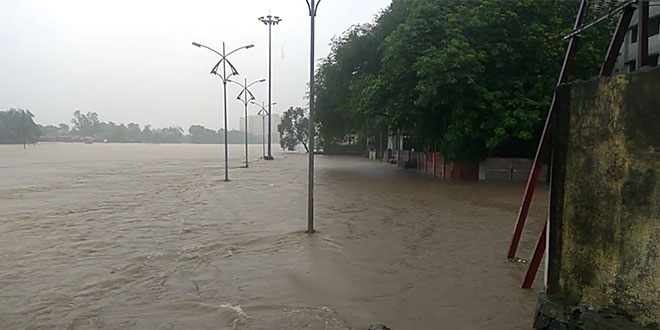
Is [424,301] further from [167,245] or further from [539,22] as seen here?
[539,22]

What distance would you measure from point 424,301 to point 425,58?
586 inches

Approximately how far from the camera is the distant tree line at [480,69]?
64.3 ft

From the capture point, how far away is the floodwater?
5.68 metres

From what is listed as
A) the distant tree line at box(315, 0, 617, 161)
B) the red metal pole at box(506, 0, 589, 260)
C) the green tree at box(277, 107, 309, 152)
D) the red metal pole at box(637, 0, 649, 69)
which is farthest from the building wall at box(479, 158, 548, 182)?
the green tree at box(277, 107, 309, 152)

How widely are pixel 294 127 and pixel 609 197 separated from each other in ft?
241

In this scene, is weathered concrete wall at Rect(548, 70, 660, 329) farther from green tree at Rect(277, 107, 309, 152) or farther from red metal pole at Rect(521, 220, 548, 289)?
green tree at Rect(277, 107, 309, 152)

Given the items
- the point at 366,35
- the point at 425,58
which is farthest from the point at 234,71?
the point at 425,58

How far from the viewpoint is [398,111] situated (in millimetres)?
21906

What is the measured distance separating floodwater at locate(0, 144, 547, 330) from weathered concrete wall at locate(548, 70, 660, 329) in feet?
4.01

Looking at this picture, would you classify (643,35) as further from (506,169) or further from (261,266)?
(506,169)

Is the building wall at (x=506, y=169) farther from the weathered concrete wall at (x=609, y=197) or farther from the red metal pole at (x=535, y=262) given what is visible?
the weathered concrete wall at (x=609, y=197)

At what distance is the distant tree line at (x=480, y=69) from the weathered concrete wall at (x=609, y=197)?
15092 mm

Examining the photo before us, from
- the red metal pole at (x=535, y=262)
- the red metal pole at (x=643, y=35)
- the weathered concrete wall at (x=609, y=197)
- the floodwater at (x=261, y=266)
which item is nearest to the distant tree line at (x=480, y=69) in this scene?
the floodwater at (x=261, y=266)

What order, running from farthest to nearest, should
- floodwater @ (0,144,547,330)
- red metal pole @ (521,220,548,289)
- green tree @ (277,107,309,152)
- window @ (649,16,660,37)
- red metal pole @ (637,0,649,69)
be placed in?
green tree @ (277,107,309,152) < window @ (649,16,660,37) < red metal pole @ (521,220,548,289) < floodwater @ (0,144,547,330) < red metal pole @ (637,0,649,69)
